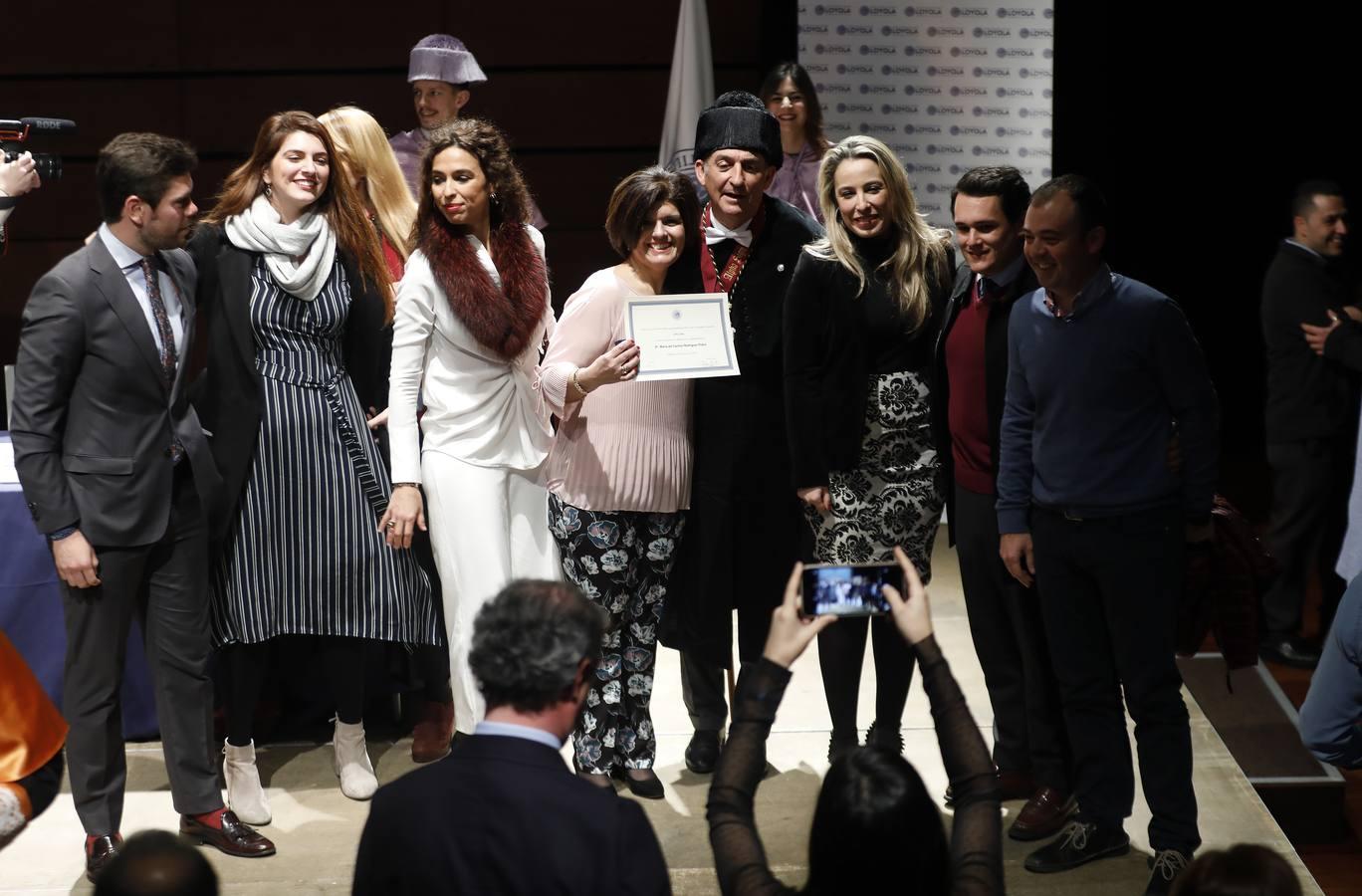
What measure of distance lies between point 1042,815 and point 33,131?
3159mm

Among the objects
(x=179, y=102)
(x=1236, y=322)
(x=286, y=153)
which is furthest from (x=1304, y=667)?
(x=179, y=102)

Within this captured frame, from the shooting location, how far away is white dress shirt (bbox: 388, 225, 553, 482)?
142 inches

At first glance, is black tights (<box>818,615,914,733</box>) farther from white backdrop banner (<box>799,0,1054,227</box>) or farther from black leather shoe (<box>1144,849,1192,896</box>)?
white backdrop banner (<box>799,0,1054,227</box>)

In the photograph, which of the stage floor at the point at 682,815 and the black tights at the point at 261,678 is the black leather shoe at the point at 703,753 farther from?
the black tights at the point at 261,678

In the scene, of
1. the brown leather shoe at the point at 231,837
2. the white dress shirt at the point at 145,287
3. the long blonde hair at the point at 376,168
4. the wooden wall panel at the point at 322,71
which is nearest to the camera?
the white dress shirt at the point at 145,287

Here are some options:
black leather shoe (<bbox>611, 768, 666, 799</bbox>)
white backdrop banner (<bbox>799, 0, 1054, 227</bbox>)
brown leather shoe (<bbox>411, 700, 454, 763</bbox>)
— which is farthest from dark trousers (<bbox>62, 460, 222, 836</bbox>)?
white backdrop banner (<bbox>799, 0, 1054, 227</bbox>)

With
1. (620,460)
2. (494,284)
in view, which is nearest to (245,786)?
(620,460)

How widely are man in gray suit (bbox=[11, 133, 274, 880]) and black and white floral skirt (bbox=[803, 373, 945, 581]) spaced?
4.85 ft

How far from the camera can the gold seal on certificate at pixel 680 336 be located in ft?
11.4

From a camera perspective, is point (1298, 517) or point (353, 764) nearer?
point (353, 764)

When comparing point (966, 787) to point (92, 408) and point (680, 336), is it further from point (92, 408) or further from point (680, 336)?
point (92, 408)

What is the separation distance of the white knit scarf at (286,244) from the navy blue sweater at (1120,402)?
1.68m

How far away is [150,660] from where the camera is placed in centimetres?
352

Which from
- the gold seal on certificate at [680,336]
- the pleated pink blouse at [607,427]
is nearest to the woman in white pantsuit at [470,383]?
the pleated pink blouse at [607,427]
